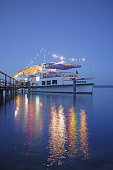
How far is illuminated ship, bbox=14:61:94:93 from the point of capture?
3189 centimetres

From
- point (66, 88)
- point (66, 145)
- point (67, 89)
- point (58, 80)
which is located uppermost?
point (58, 80)

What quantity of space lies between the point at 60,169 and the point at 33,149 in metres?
0.91

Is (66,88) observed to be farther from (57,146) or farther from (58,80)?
(57,146)

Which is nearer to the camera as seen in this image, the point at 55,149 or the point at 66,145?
the point at 55,149

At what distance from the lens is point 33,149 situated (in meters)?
3.18

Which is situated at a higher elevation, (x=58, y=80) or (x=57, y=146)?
(x=58, y=80)

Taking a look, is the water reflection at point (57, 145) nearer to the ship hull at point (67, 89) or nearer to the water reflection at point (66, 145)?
the water reflection at point (66, 145)

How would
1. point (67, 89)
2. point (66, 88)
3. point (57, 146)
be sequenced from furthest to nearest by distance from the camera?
point (66, 88), point (67, 89), point (57, 146)

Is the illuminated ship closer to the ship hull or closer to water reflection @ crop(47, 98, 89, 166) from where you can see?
the ship hull

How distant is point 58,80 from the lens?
35438mm

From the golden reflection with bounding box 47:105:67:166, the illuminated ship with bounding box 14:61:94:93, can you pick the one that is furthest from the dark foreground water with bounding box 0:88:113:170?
the illuminated ship with bounding box 14:61:94:93

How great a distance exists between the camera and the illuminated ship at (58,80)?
31.9 m

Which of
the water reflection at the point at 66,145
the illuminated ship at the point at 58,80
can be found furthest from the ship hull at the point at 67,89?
Result: the water reflection at the point at 66,145

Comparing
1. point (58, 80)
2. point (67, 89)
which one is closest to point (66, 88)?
point (67, 89)
